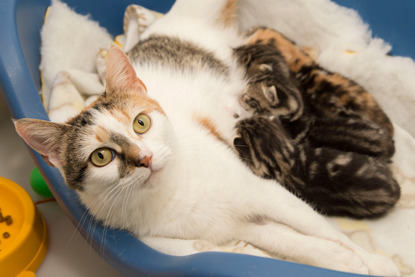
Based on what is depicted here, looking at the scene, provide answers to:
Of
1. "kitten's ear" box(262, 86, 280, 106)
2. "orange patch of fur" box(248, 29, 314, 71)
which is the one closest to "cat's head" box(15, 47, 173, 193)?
"kitten's ear" box(262, 86, 280, 106)

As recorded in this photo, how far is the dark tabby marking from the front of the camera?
5.53 ft

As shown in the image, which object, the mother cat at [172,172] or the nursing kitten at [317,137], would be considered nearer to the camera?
the mother cat at [172,172]

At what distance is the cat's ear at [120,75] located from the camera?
3.61 ft

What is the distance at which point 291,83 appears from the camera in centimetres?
176

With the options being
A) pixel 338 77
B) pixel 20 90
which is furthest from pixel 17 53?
pixel 338 77

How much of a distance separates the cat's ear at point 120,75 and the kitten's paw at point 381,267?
1012 millimetres

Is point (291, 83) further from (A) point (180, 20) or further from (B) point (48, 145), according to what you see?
(B) point (48, 145)

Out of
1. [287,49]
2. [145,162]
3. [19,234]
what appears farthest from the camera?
[287,49]

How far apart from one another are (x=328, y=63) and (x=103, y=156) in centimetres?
146

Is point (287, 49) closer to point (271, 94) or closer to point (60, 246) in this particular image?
point (271, 94)

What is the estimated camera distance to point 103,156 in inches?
40.0

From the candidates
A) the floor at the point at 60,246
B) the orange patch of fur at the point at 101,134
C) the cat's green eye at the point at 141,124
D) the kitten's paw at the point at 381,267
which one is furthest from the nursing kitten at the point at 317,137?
the floor at the point at 60,246

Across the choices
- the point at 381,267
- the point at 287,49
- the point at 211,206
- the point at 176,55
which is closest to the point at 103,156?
the point at 211,206

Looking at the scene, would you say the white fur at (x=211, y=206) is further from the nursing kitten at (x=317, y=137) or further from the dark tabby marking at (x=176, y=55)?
the dark tabby marking at (x=176, y=55)
